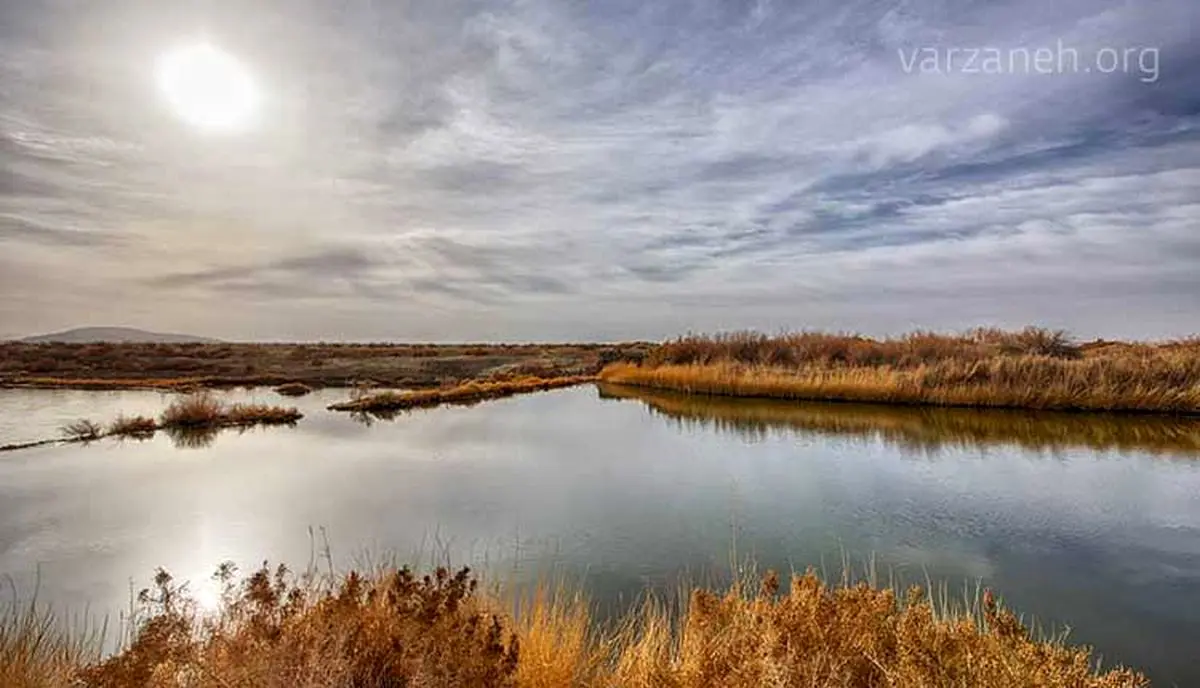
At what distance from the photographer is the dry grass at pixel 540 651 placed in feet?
10.0

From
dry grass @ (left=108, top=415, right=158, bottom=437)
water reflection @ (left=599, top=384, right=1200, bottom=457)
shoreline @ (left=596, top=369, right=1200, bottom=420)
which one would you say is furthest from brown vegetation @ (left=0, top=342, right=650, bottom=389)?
water reflection @ (left=599, top=384, right=1200, bottom=457)

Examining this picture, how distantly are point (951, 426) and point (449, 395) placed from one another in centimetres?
1560

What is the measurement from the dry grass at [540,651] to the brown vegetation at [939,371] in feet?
52.7

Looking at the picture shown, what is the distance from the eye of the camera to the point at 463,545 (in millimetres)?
7570

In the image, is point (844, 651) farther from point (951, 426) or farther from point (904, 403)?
point (904, 403)

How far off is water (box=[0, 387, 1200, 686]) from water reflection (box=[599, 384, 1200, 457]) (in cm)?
11

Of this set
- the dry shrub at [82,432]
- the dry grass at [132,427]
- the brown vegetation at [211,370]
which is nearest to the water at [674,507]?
the dry shrub at [82,432]

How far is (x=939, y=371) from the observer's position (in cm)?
1947

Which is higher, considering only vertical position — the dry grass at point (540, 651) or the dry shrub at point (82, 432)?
the dry grass at point (540, 651)

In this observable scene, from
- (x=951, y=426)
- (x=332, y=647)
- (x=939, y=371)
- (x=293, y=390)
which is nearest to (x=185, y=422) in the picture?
(x=293, y=390)

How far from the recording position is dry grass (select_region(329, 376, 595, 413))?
21.4 meters

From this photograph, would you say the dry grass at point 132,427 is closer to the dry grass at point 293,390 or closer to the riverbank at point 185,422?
the riverbank at point 185,422

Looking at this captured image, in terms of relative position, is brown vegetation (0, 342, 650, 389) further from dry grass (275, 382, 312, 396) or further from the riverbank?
the riverbank

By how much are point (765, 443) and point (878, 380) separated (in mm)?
7359
